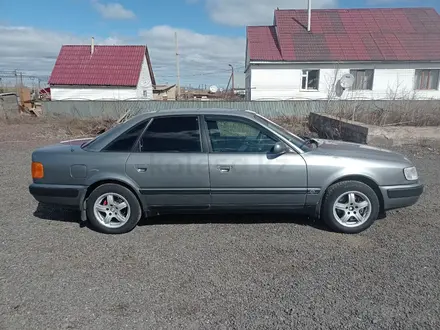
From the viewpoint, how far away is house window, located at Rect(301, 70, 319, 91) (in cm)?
1975

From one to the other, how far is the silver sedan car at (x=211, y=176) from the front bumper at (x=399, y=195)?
0.04 ft

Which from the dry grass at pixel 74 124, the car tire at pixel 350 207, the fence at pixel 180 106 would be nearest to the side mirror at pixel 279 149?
the car tire at pixel 350 207

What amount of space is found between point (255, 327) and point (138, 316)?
90 centimetres

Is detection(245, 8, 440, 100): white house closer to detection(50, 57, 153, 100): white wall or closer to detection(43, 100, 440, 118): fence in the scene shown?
detection(43, 100, 440, 118): fence

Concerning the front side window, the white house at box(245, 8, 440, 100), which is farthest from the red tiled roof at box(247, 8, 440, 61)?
the front side window

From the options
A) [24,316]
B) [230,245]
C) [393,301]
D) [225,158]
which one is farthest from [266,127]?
[24,316]

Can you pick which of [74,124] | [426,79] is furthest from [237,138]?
[426,79]

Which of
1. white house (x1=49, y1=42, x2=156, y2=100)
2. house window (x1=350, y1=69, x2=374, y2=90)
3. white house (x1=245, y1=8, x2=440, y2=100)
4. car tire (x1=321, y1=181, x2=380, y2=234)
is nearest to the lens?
car tire (x1=321, y1=181, x2=380, y2=234)

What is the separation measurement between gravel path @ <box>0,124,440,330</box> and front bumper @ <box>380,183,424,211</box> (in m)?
0.34

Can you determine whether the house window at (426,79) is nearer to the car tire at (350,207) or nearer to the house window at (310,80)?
the house window at (310,80)

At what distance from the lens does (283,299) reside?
8.22 ft

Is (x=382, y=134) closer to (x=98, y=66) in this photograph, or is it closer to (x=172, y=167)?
(x=172, y=167)

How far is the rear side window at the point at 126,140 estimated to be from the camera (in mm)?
3709

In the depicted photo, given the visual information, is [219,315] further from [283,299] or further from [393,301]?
[393,301]
